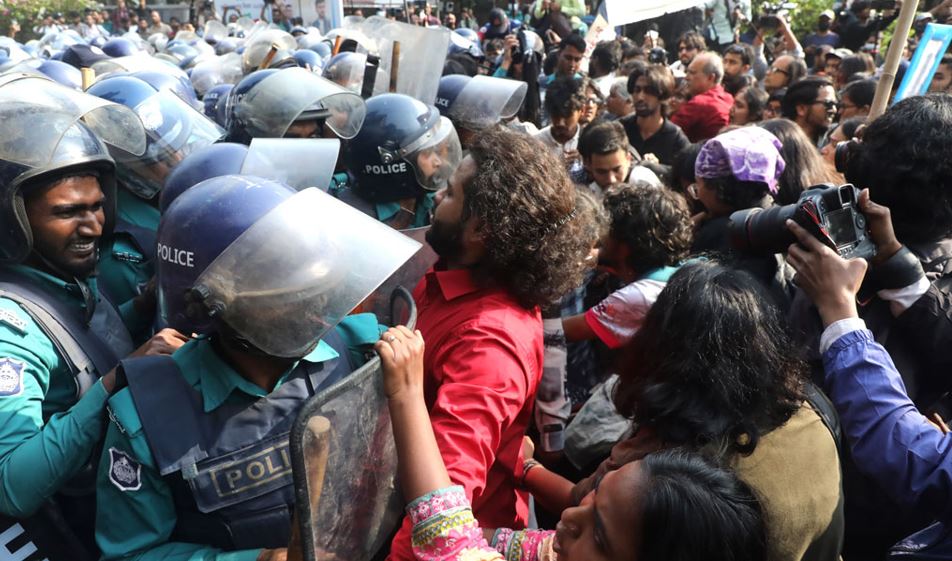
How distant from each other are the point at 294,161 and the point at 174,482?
140cm

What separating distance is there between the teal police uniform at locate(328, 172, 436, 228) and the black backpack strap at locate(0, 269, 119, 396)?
54.0 inches

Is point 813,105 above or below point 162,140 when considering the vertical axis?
below

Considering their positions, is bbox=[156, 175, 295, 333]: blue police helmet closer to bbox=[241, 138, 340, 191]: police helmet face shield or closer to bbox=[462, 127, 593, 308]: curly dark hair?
bbox=[462, 127, 593, 308]: curly dark hair

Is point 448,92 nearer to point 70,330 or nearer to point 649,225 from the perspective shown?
point 649,225

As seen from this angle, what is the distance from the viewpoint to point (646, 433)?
158cm

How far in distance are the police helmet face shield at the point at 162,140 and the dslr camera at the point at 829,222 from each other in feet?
7.80

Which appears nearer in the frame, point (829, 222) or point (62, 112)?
point (829, 222)

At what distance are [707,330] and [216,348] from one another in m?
1.05

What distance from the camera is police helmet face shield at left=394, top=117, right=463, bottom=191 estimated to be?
3252 mm

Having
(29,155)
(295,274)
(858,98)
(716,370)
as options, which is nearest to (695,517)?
(716,370)

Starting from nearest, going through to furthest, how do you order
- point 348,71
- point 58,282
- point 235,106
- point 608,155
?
point 58,282 < point 235,106 < point 608,155 < point 348,71

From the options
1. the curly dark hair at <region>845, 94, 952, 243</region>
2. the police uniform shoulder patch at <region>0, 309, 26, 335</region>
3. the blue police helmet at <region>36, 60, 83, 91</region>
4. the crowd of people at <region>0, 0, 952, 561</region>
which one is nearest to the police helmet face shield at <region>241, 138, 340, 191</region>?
the crowd of people at <region>0, 0, 952, 561</region>

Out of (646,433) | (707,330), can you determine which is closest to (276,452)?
(646,433)

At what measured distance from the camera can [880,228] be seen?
6.29ft
